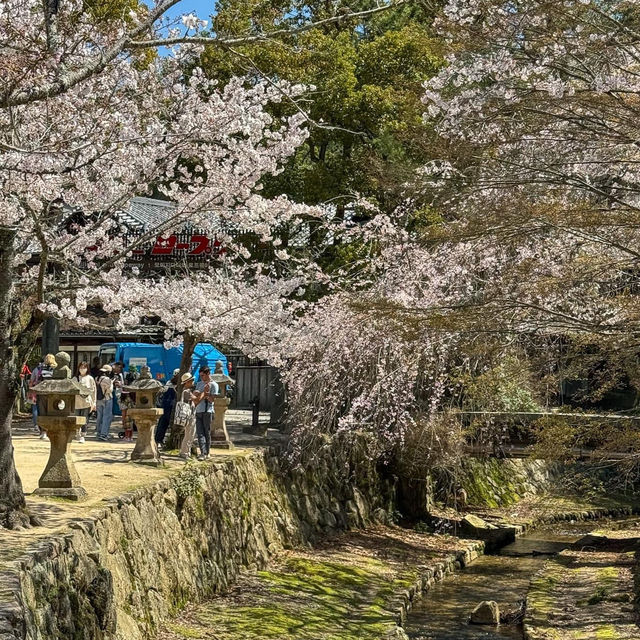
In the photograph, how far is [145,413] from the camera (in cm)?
1322

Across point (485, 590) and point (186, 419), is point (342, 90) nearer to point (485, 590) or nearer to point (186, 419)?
point (186, 419)

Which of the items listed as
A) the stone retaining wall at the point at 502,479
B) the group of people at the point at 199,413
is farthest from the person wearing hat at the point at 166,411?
the stone retaining wall at the point at 502,479

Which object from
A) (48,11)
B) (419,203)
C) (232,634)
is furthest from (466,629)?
(48,11)

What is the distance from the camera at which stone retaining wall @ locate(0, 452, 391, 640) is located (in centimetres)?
760

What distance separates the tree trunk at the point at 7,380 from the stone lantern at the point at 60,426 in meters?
0.84

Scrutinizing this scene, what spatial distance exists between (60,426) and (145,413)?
10.2 feet

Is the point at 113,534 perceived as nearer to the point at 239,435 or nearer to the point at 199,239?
the point at 239,435

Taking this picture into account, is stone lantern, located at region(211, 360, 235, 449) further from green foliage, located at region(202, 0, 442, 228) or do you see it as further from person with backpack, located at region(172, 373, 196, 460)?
green foliage, located at region(202, 0, 442, 228)

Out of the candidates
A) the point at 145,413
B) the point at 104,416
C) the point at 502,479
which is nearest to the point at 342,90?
the point at 104,416

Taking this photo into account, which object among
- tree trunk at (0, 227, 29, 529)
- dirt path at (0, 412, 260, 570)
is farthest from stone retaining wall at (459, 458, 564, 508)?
tree trunk at (0, 227, 29, 529)

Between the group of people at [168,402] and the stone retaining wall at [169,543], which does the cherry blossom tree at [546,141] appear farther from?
the group of people at [168,402]

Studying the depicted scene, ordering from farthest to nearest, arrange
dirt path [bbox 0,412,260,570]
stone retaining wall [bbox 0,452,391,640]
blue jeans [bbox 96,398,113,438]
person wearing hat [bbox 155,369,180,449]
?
blue jeans [bbox 96,398,113,438], person wearing hat [bbox 155,369,180,449], dirt path [bbox 0,412,260,570], stone retaining wall [bbox 0,452,391,640]

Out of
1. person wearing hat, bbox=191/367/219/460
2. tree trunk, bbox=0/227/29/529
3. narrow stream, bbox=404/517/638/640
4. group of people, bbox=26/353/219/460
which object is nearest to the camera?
tree trunk, bbox=0/227/29/529

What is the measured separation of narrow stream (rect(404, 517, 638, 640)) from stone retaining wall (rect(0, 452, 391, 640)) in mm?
2576
